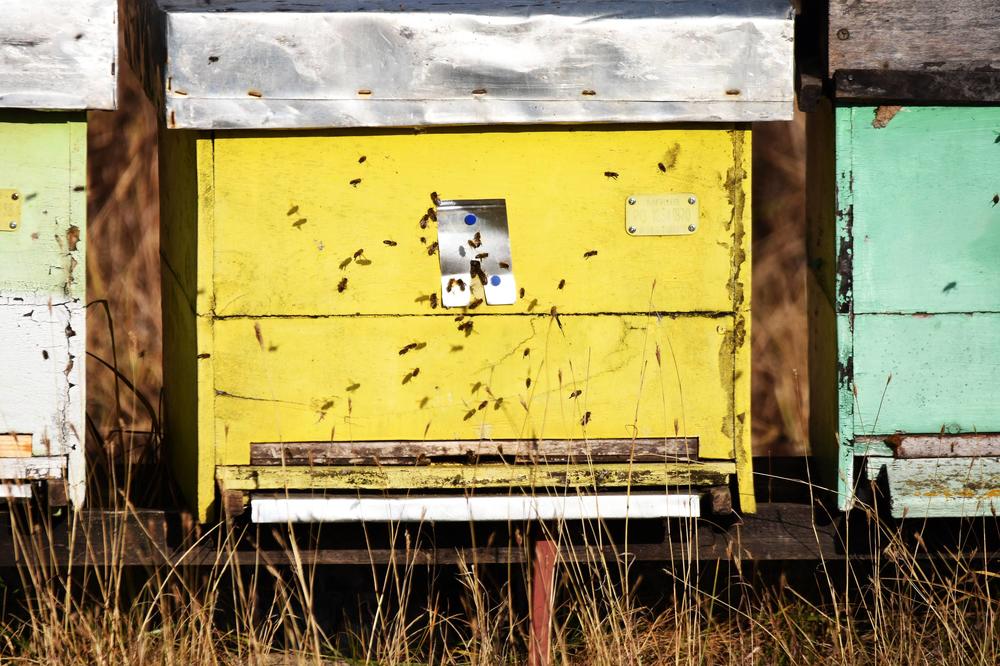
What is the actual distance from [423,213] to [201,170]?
64 centimetres

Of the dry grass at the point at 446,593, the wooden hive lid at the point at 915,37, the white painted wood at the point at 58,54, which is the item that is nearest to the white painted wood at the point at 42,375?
the dry grass at the point at 446,593

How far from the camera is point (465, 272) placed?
9.91 feet

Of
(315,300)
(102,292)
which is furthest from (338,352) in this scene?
(102,292)

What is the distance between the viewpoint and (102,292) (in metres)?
5.46

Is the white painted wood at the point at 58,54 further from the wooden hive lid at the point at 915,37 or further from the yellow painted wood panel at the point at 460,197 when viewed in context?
the wooden hive lid at the point at 915,37

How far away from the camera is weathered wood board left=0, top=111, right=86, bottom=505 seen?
3012mm

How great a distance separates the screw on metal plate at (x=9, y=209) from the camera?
3.00 meters

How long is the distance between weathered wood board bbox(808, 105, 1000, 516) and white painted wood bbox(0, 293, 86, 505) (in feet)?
7.30

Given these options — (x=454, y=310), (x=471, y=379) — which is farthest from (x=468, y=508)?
(x=454, y=310)

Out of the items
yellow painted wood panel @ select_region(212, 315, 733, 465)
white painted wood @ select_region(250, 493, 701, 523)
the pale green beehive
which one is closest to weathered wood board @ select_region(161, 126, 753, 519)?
yellow painted wood panel @ select_region(212, 315, 733, 465)

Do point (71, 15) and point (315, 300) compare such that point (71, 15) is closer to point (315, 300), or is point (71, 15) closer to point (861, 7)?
point (315, 300)

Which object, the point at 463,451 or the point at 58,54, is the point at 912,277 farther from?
the point at 58,54

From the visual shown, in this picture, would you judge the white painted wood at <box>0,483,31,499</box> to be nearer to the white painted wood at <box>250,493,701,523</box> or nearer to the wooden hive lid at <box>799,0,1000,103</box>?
the white painted wood at <box>250,493,701,523</box>

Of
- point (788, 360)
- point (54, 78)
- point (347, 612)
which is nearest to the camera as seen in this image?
point (54, 78)
